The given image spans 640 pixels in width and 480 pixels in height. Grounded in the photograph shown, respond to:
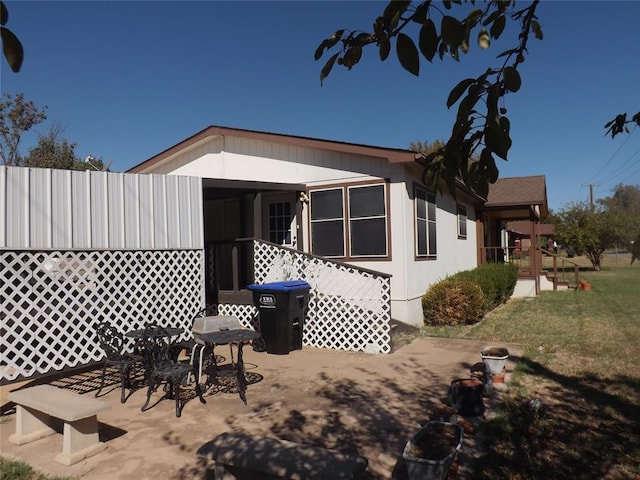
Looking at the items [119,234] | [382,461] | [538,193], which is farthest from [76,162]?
[382,461]

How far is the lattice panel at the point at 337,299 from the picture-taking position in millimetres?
8508

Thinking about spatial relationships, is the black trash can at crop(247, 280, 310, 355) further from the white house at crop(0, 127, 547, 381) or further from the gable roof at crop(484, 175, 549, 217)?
the gable roof at crop(484, 175, 549, 217)

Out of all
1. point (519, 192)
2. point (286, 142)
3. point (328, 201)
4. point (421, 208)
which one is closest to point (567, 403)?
point (421, 208)

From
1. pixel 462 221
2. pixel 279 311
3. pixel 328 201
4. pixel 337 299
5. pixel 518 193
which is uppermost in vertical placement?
pixel 518 193

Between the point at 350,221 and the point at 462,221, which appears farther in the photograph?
the point at 462,221

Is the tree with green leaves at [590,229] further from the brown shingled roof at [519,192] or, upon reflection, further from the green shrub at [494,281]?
the green shrub at [494,281]

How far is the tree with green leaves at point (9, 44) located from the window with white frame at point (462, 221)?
15.3 metres

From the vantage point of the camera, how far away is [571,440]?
4.41 metres

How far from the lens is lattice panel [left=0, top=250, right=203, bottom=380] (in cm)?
611

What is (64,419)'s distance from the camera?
13.6 ft

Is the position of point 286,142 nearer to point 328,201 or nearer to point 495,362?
point 328,201

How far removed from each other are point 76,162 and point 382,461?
28.1 metres

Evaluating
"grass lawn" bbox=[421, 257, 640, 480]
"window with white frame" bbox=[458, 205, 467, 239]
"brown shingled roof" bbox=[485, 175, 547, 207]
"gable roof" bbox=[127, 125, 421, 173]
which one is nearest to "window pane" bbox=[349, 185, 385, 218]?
"gable roof" bbox=[127, 125, 421, 173]

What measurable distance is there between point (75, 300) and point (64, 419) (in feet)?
9.78
